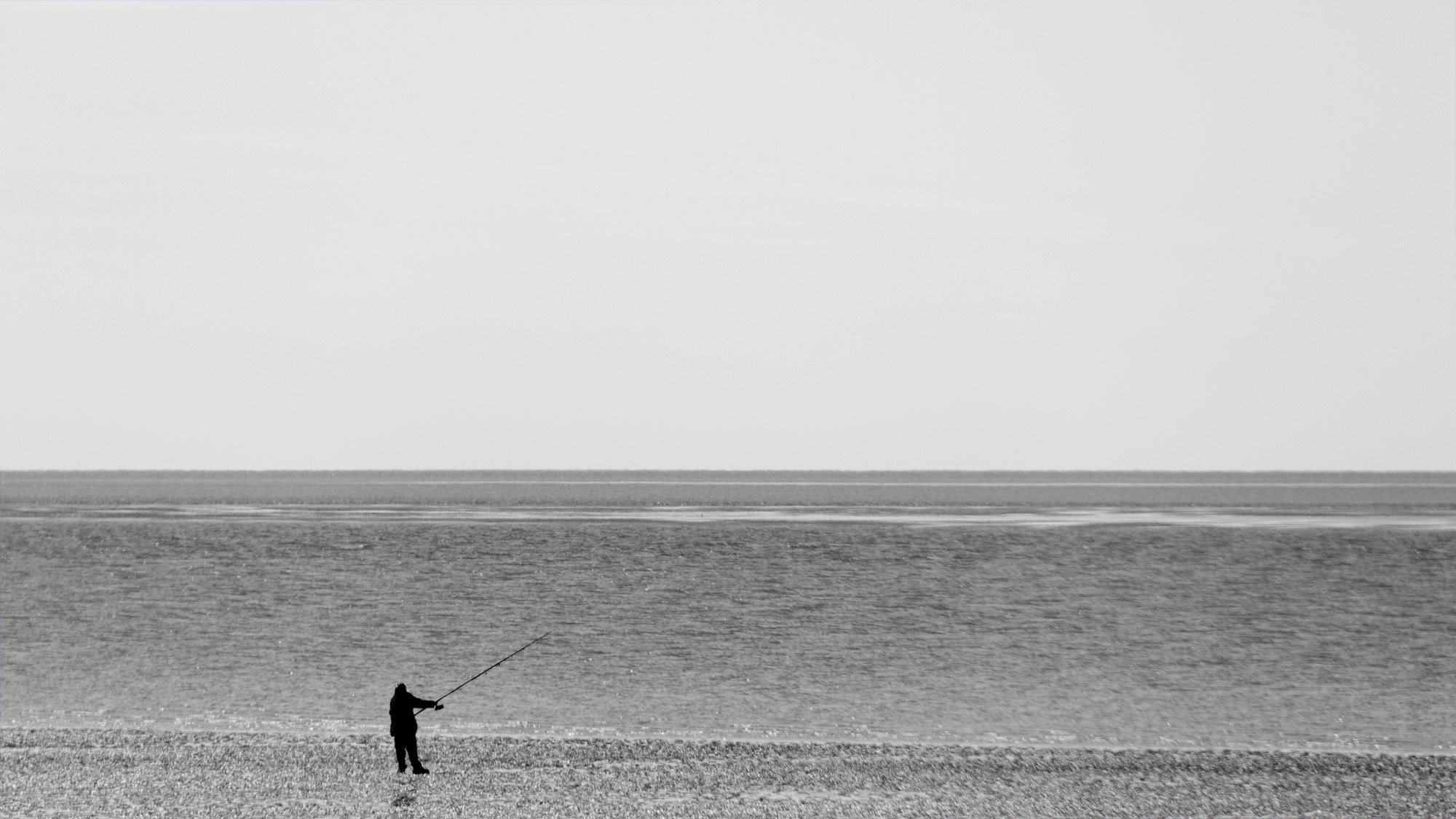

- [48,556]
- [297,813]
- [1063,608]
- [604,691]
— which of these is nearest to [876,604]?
[1063,608]

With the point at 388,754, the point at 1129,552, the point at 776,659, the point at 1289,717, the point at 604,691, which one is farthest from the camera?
the point at 1129,552

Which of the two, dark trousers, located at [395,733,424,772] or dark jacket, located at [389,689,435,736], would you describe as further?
dark trousers, located at [395,733,424,772]

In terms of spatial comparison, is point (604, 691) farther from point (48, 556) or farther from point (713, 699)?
point (48, 556)

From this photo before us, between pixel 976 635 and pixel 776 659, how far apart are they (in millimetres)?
6184

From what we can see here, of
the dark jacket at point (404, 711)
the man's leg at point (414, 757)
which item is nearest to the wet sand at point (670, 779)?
the man's leg at point (414, 757)

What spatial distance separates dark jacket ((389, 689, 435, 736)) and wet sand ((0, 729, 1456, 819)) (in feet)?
1.74

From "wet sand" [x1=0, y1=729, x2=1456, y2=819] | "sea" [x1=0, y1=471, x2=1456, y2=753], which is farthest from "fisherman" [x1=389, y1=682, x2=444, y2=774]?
"sea" [x1=0, y1=471, x2=1456, y2=753]

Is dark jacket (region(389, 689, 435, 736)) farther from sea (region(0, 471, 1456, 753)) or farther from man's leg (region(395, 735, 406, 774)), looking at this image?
sea (region(0, 471, 1456, 753))

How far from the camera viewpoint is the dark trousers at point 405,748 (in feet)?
42.9

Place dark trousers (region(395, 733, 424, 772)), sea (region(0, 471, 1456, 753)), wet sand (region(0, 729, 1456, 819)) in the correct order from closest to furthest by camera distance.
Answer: wet sand (region(0, 729, 1456, 819)) → dark trousers (region(395, 733, 424, 772)) → sea (region(0, 471, 1456, 753))

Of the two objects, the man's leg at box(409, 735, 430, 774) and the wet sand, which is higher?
the man's leg at box(409, 735, 430, 774)

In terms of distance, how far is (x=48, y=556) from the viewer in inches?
1950

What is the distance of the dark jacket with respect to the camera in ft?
41.7

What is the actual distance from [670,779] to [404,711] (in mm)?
2643
